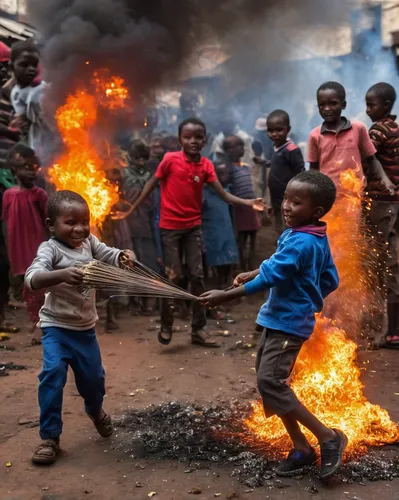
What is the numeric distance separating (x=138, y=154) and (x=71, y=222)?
4117mm

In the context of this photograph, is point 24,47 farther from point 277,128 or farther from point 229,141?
point 277,128

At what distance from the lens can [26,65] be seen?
24.5 feet

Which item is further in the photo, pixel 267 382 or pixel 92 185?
pixel 92 185

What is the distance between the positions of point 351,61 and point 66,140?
790cm

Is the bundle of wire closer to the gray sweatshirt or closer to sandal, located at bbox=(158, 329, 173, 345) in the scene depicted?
the gray sweatshirt

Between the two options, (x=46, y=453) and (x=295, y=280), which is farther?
(x=46, y=453)

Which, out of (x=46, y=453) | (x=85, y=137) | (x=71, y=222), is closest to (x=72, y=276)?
(x=71, y=222)

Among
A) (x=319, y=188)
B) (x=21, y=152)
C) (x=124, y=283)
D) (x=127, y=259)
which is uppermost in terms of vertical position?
(x=21, y=152)

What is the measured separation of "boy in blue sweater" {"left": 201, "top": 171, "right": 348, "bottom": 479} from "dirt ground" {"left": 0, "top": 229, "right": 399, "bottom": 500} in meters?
0.18

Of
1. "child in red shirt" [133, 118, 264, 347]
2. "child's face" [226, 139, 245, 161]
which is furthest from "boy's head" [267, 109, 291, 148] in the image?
"child's face" [226, 139, 245, 161]

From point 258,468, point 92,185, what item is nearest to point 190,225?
point 92,185

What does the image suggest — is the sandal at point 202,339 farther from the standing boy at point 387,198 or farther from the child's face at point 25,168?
the child's face at point 25,168

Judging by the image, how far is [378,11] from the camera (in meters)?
12.2

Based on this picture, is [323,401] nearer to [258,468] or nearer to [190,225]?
[258,468]
